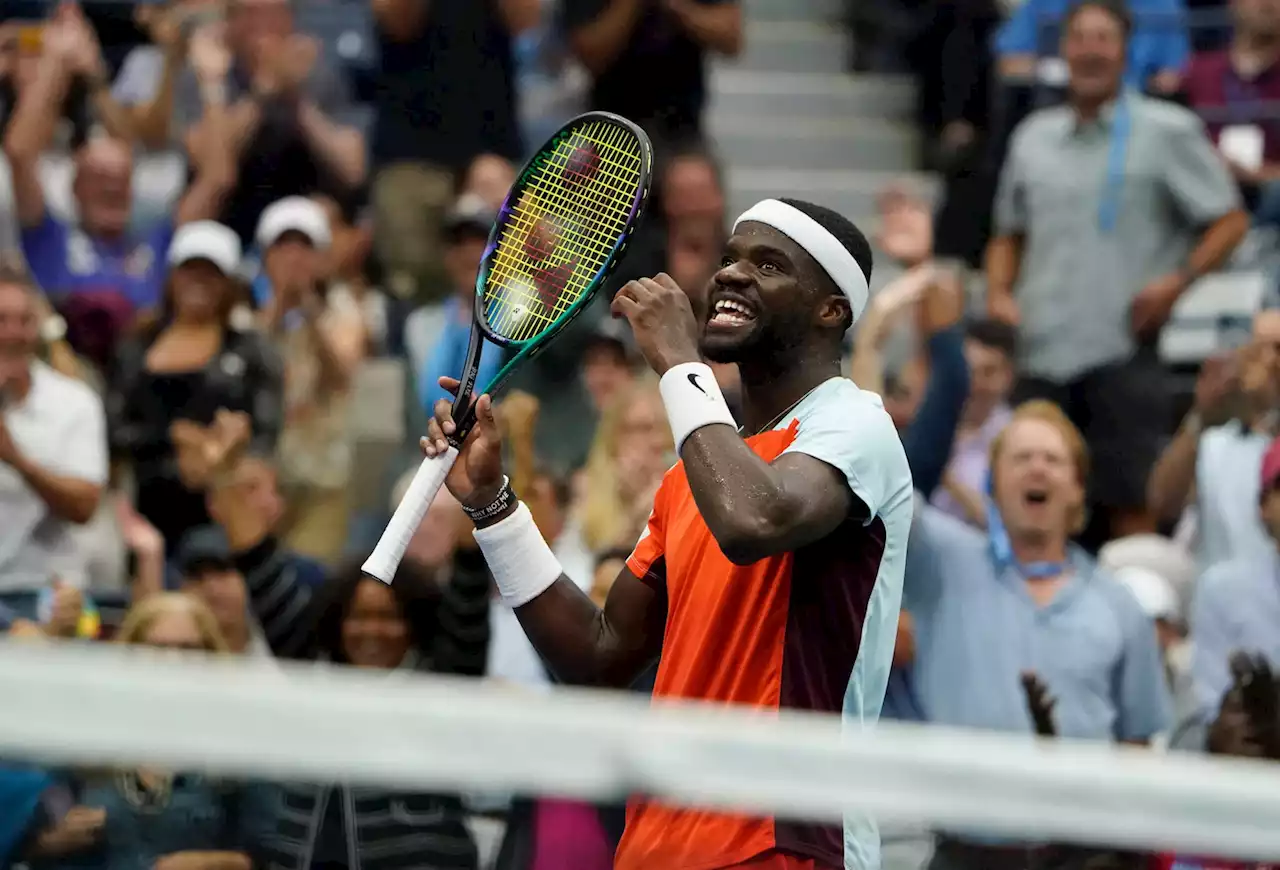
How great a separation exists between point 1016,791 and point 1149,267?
5.83m

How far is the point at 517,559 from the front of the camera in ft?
13.3

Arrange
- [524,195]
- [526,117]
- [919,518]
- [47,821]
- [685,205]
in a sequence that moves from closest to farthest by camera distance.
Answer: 1. [47,821]
2. [524,195]
3. [919,518]
4. [685,205]
5. [526,117]

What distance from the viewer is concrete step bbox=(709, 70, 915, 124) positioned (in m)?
10.4

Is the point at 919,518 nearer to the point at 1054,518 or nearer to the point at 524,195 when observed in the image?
the point at 1054,518

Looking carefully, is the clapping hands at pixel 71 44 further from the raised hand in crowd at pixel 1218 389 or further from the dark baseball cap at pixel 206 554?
the raised hand in crowd at pixel 1218 389

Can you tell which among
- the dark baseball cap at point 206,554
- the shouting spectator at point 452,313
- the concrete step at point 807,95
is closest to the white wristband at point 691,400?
the dark baseball cap at point 206,554

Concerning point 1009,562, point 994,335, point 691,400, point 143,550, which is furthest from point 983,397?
point 691,400

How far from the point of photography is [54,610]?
22.4ft

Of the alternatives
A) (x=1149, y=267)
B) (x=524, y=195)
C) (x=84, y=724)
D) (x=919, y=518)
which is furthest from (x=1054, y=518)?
(x=84, y=724)

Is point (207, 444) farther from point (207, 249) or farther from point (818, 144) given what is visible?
point (818, 144)

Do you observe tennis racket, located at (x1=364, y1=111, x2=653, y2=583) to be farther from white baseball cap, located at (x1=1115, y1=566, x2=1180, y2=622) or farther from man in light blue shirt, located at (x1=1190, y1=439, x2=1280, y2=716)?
white baseball cap, located at (x1=1115, y1=566, x2=1180, y2=622)

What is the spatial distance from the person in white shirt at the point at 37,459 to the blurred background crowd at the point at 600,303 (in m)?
0.01

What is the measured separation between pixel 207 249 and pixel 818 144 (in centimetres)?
333

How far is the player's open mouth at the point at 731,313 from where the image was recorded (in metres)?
3.84
